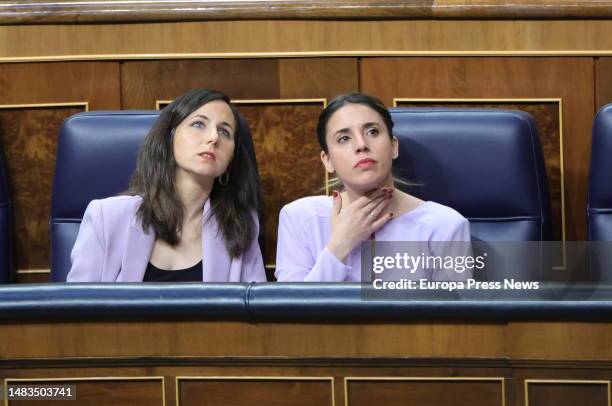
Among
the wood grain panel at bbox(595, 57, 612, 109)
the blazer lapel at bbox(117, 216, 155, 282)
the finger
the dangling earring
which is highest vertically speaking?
the wood grain panel at bbox(595, 57, 612, 109)

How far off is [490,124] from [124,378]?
2.07 feet

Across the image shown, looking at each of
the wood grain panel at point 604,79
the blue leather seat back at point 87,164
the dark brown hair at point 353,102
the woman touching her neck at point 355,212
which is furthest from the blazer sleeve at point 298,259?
the wood grain panel at point 604,79

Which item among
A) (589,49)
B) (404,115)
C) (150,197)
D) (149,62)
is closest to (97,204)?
(150,197)

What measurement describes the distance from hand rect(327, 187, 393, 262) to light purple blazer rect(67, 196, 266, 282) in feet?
0.40

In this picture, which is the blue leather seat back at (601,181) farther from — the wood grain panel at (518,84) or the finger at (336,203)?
the finger at (336,203)

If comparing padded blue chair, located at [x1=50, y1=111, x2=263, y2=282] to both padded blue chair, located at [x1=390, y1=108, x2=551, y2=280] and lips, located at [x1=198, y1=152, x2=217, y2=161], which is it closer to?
lips, located at [x1=198, y1=152, x2=217, y2=161]

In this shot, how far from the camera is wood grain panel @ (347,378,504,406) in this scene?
748mm

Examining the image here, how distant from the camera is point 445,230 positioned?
116cm

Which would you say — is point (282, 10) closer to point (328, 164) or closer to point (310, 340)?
point (328, 164)

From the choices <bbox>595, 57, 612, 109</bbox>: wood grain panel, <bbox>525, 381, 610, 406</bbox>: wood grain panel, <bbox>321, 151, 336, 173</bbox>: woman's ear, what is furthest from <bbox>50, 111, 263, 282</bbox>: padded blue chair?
<bbox>525, 381, 610, 406</bbox>: wood grain panel

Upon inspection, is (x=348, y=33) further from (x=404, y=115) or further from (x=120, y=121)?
(x=120, y=121)

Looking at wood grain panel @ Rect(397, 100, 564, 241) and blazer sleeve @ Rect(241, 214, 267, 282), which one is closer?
blazer sleeve @ Rect(241, 214, 267, 282)

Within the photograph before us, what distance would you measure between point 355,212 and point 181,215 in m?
0.22
